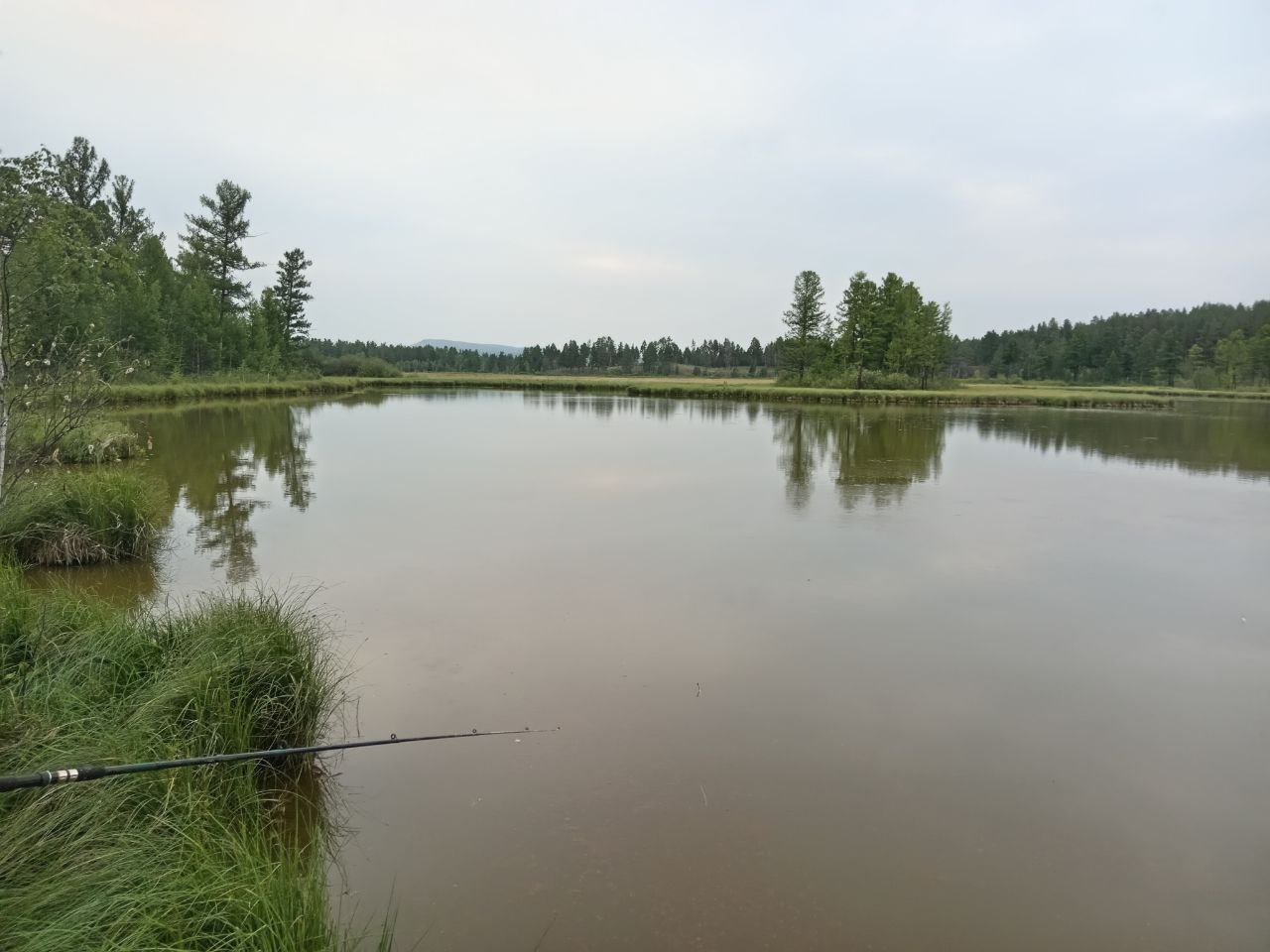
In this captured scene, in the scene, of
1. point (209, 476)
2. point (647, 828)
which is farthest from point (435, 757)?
point (209, 476)

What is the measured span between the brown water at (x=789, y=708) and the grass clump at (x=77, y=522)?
27.0 inches

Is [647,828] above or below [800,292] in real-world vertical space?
below

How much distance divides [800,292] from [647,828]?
179ft

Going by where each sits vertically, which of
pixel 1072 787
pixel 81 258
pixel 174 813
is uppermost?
pixel 81 258

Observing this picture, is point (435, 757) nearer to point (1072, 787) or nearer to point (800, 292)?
point (1072, 787)

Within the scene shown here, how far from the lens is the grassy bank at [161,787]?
227 cm

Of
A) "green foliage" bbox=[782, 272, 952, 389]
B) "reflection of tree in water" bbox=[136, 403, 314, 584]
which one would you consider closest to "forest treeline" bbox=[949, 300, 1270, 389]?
"green foliage" bbox=[782, 272, 952, 389]

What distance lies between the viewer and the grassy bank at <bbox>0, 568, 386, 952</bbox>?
2.27 metres

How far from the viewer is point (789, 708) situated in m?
4.86

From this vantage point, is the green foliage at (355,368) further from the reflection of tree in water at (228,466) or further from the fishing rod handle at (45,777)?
the fishing rod handle at (45,777)

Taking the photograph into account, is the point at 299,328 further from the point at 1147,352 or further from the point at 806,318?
the point at 1147,352

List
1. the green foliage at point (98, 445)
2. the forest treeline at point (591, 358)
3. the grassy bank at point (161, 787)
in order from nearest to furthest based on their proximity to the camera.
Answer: the grassy bank at point (161, 787) → the green foliage at point (98, 445) → the forest treeline at point (591, 358)

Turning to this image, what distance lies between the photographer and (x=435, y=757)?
4.25 metres

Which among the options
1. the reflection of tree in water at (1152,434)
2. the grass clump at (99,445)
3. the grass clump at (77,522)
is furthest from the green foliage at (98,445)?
the reflection of tree in water at (1152,434)
